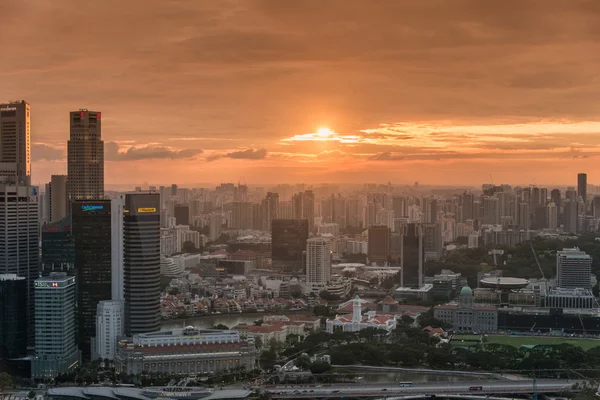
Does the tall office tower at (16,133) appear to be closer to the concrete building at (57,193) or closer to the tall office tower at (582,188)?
the concrete building at (57,193)

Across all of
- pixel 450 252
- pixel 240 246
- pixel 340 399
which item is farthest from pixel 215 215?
pixel 340 399

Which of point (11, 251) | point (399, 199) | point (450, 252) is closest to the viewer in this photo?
point (11, 251)

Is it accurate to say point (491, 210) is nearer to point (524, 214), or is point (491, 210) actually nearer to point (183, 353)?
point (524, 214)

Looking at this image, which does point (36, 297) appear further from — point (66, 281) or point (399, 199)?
point (399, 199)

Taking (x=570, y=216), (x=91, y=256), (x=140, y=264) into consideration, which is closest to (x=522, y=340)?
(x=140, y=264)

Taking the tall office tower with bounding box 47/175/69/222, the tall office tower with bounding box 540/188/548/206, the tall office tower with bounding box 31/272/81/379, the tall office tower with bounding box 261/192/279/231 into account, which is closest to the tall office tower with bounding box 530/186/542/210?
the tall office tower with bounding box 540/188/548/206

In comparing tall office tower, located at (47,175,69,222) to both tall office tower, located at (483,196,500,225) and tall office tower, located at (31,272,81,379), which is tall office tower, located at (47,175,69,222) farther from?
tall office tower, located at (483,196,500,225)

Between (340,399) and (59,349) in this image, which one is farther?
(59,349)

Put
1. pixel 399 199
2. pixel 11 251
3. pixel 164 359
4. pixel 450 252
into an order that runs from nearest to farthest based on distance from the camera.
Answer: pixel 164 359, pixel 11 251, pixel 450 252, pixel 399 199
